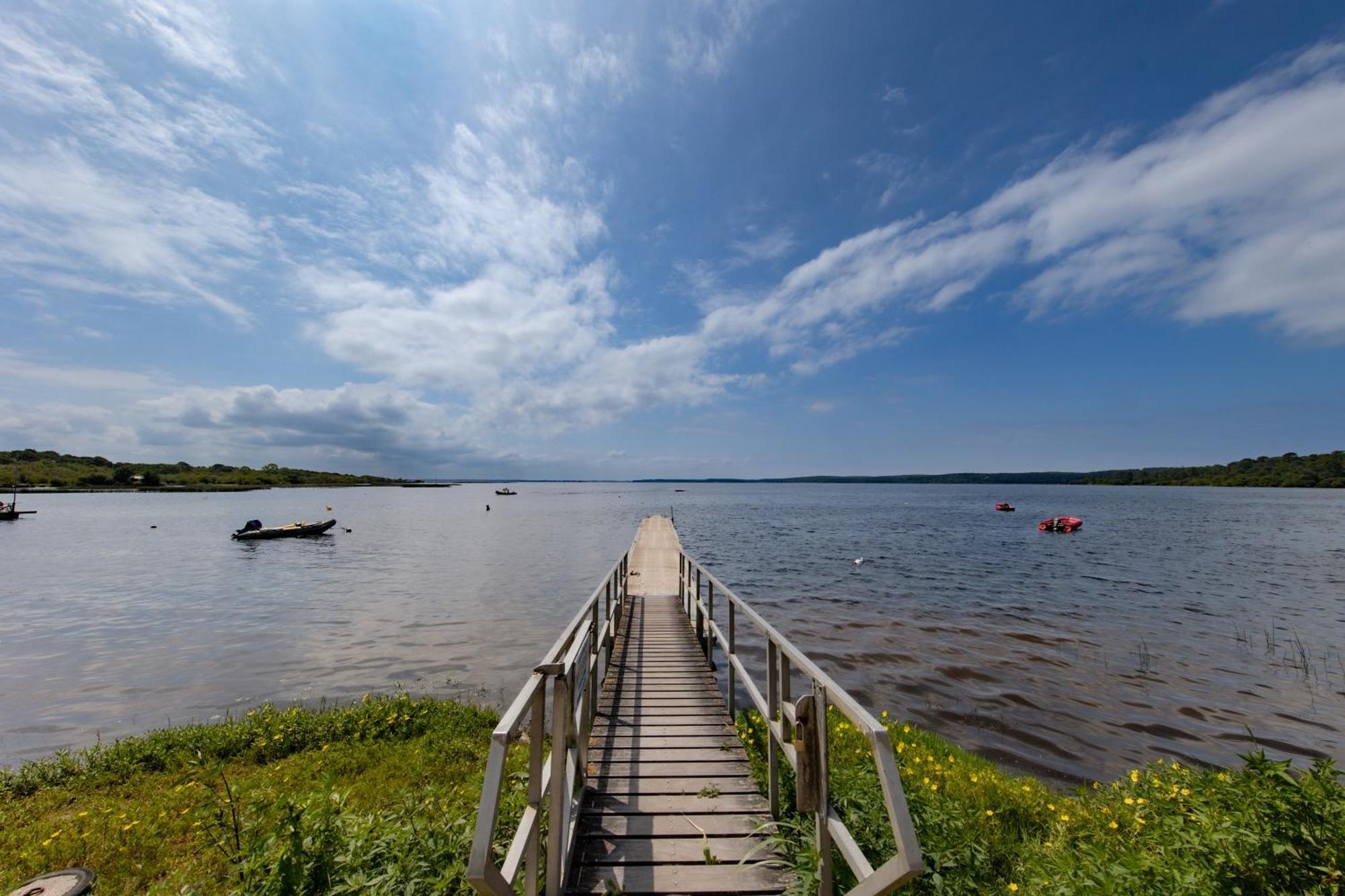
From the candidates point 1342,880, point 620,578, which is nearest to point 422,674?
point 620,578

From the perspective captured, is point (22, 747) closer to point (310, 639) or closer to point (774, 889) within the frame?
point (310, 639)

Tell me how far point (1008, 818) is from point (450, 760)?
6.42 m

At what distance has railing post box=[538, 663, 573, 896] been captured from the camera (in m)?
3.02

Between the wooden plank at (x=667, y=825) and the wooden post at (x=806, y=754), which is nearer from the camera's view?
the wooden post at (x=806, y=754)

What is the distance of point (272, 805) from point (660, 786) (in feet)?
12.3

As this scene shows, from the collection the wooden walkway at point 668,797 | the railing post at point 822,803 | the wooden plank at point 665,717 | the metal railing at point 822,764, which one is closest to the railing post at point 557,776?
the wooden walkway at point 668,797

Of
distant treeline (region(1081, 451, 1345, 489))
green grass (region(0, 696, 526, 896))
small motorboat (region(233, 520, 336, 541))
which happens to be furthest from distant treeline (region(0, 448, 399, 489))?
distant treeline (region(1081, 451, 1345, 489))

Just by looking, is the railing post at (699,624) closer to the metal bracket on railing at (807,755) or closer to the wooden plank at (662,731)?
the wooden plank at (662,731)

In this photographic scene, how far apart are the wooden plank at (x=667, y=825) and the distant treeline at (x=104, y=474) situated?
437 ft

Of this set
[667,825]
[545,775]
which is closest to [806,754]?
[667,825]

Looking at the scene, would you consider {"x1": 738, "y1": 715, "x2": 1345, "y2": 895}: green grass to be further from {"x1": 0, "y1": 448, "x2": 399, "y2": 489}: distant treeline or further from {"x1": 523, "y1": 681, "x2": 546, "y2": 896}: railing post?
{"x1": 0, "y1": 448, "x2": 399, "y2": 489}: distant treeline

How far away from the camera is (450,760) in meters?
6.93

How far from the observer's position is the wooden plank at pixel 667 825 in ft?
13.1

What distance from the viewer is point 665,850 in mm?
3838
